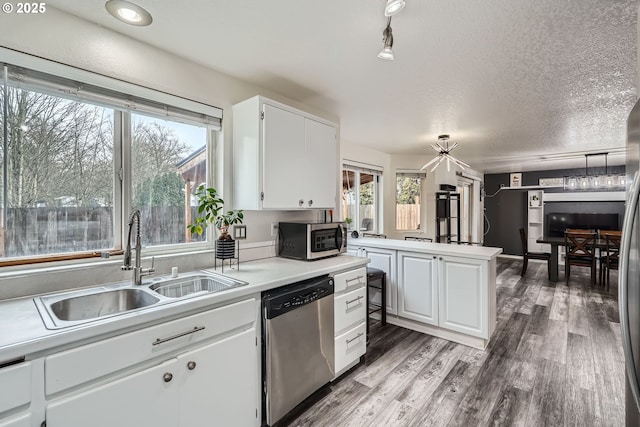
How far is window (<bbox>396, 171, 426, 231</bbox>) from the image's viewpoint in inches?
219

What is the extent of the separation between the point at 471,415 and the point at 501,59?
243 cm

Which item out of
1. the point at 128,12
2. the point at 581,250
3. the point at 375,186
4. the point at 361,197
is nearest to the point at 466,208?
the point at 581,250

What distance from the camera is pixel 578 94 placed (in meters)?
2.63

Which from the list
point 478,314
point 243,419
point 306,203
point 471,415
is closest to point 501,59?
→ point 306,203

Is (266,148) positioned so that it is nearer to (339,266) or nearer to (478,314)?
(339,266)

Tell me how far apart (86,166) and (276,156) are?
118cm

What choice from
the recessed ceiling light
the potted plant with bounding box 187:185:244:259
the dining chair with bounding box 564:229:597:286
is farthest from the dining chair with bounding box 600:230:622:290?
the recessed ceiling light

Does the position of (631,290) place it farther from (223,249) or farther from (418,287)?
(418,287)

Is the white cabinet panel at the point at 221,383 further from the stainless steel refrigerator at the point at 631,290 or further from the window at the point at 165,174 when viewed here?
the stainless steel refrigerator at the point at 631,290

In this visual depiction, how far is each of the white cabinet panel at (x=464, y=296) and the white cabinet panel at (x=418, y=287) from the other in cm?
9

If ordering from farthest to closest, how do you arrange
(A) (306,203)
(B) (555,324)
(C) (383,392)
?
(B) (555,324)
(A) (306,203)
(C) (383,392)

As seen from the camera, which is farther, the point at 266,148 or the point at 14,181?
the point at 266,148

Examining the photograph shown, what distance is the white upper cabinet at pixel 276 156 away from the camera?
215 centimetres

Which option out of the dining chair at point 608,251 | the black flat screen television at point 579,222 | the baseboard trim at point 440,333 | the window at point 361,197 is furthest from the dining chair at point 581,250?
the baseboard trim at point 440,333
